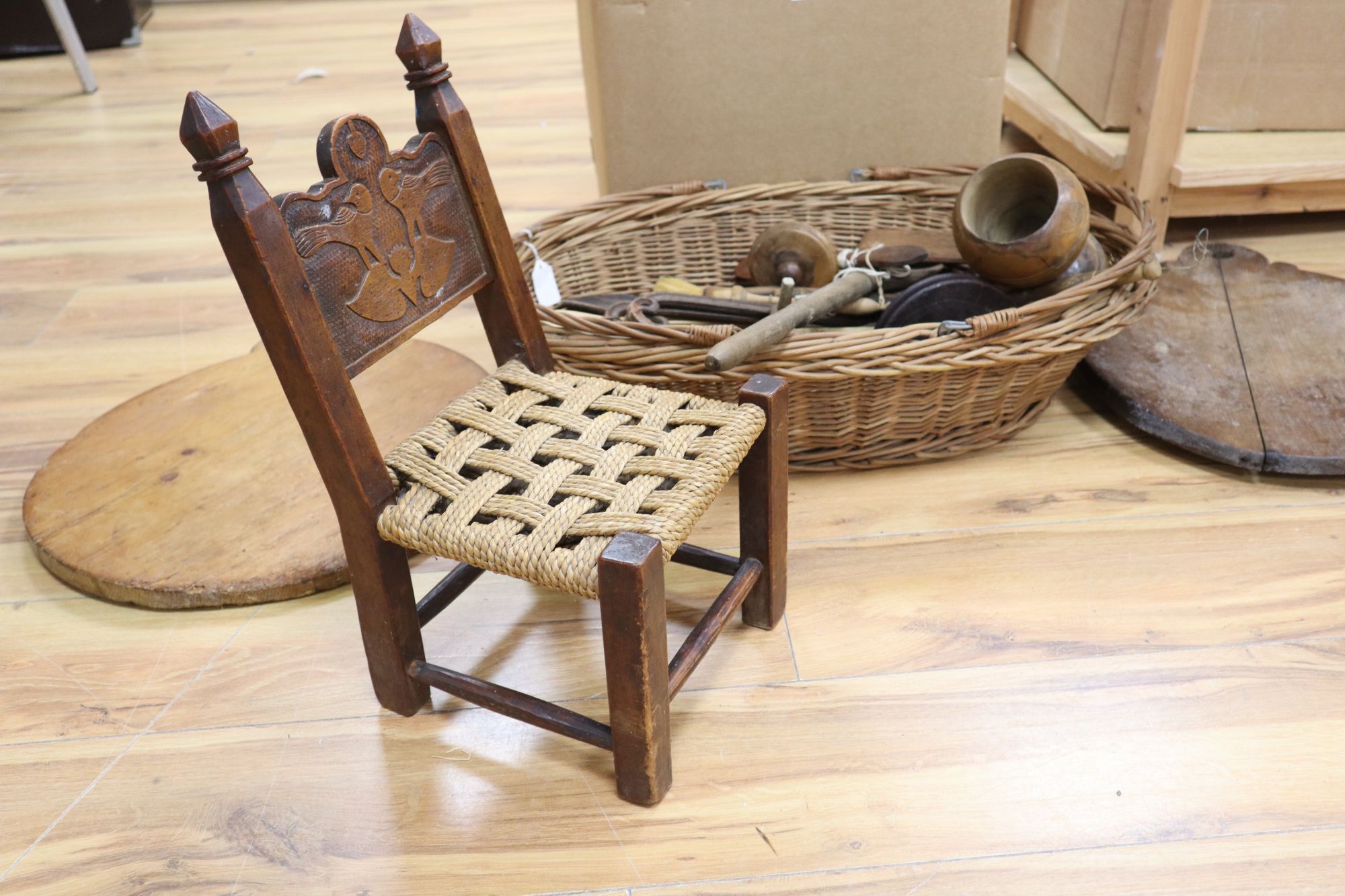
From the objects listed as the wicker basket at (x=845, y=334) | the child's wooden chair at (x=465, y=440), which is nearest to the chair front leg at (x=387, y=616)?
the child's wooden chair at (x=465, y=440)

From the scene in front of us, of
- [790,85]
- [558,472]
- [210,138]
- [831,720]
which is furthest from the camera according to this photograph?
[790,85]

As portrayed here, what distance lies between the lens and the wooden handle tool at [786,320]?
→ 1.12 metres

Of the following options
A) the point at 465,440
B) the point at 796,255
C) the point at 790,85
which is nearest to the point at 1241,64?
the point at 790,85

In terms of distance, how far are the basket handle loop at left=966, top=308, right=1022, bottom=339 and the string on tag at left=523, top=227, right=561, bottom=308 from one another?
54 cm

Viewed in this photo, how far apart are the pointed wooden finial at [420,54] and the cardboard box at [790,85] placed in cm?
61

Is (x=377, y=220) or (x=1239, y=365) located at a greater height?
(x=377, y=220)

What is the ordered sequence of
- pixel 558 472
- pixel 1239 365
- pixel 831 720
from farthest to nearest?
pixel 1239 365 → pixel 831 720 → pixel 558 472

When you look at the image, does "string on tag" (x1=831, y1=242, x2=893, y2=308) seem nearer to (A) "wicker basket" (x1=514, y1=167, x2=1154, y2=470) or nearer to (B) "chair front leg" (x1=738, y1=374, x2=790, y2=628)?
(A) "wicker basket" (x1=514, y1=167, x2=1154, y2=470)

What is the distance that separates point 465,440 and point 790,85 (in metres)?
0.91

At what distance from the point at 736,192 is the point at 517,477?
2.65 feet

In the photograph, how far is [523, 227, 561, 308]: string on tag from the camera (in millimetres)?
1432

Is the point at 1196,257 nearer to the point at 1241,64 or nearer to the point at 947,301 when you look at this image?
the point at 1241,64

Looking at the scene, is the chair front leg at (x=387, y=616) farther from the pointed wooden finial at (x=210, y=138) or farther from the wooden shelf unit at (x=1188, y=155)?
the wooden shelf unit at (x=1188, y=155)

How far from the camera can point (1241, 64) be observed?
1.78m
